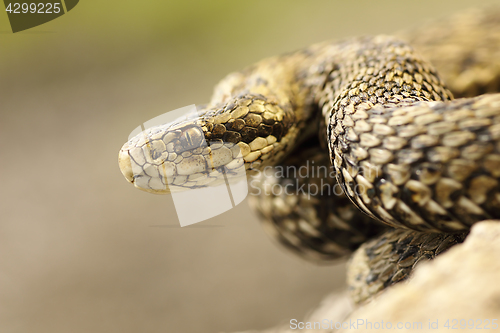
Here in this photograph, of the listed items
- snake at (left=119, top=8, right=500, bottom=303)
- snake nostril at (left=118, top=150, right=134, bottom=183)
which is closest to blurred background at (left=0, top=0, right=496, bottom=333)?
snake at (left=119, top=8, right=500, bottom=303)

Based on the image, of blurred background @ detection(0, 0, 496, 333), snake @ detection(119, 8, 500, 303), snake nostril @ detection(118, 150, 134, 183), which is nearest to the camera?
snake @ detection(119, 8, 500, 303)

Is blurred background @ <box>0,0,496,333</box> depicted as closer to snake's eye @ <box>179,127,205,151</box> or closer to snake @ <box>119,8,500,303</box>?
snake @ <box>119,8,500,303</box>

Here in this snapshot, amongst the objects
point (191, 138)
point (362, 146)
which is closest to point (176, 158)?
point (191, 138)

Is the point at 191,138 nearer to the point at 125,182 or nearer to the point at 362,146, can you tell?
the point at 362,146

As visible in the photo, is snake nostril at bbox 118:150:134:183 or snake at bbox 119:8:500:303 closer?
snake at bbox 119:8:500:303

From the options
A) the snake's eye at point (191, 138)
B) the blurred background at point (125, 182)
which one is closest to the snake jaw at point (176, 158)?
the snake's eye at point (191, 138)

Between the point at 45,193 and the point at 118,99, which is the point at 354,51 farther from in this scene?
the point at 118,99

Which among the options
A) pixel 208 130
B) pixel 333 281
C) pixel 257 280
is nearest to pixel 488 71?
pixel 208 130
